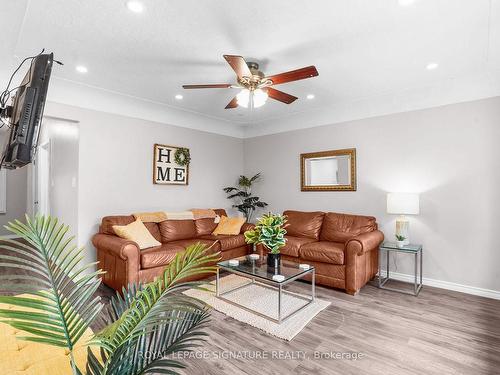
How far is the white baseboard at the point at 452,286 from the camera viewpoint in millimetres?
3273

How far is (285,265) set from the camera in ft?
10.6

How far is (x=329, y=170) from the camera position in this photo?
463 centimetres

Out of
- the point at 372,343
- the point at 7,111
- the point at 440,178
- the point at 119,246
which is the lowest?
the point at 372,343

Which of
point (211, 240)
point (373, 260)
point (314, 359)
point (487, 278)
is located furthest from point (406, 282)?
point (211, 240)

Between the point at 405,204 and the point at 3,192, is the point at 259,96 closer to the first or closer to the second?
the point at 405,204

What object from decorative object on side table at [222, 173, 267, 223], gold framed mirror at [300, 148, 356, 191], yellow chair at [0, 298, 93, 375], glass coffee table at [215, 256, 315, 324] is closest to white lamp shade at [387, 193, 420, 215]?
gold framed mirror at [300, 148, 356, 191]

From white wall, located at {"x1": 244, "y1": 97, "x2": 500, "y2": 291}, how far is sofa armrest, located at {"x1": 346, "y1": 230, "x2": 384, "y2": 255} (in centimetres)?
59

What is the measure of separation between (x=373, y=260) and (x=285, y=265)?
4.59 ft

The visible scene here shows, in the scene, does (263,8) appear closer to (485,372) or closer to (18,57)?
(18,57)

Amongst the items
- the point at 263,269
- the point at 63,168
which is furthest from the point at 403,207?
the point at 63,168

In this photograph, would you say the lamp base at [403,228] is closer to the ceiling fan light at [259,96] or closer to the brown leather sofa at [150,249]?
the brown leather sofa at [150,249]

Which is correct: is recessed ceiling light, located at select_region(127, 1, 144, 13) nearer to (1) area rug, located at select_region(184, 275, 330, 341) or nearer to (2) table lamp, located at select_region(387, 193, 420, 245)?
(1) area rug, located at select_region(184, 275, 330, 341)

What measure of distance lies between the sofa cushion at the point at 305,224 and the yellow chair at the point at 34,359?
3339 millimetres

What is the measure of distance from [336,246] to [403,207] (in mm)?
966
